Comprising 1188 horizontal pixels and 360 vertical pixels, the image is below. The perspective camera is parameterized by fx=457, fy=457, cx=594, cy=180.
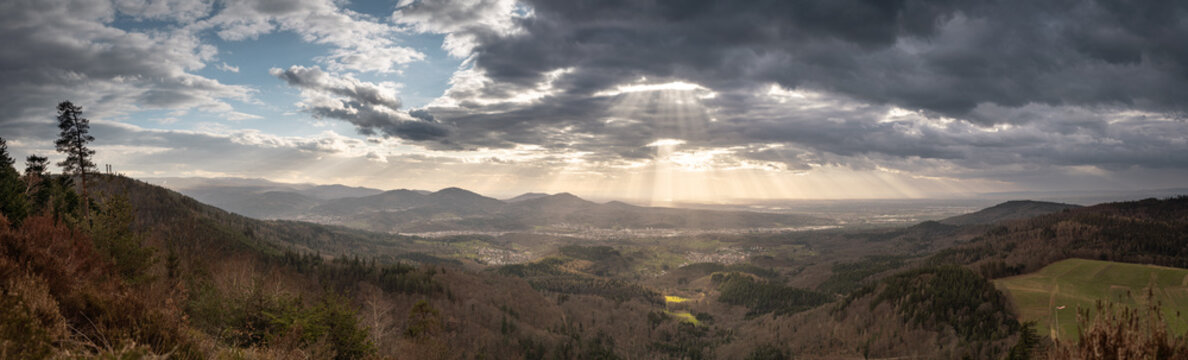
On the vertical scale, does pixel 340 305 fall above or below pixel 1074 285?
above

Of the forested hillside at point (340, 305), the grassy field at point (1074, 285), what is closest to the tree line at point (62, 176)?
the forested hillside at point (340, 305)

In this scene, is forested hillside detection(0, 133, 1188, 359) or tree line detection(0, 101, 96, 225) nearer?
forested hillside detection(0, 133, 1188, 359)

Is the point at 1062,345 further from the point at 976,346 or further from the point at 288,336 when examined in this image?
the point at 976,346

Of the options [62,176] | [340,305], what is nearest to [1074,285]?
[340,305]

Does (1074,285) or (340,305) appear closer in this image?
(340,305)

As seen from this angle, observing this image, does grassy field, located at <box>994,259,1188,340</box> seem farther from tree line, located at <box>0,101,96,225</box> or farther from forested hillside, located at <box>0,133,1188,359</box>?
tree line, located at <box>0,101,96,225</box>

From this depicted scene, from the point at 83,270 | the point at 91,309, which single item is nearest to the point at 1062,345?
the point at 91,309

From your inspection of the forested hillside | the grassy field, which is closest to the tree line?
the forested hillside

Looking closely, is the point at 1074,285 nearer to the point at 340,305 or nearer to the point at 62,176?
the point at 340,305
